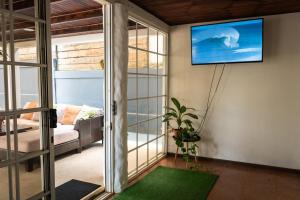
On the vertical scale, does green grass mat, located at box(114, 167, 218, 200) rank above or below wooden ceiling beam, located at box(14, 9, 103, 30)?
below

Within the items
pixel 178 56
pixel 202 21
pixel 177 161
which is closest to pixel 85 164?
pixel 177 161

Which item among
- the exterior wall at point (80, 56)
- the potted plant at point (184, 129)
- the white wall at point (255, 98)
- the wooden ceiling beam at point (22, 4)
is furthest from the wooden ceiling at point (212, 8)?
the exterior wall at point (80, 56)

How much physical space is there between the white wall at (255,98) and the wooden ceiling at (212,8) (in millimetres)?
277

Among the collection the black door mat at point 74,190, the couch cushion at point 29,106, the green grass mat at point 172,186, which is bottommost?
the black door mat at point 74,190

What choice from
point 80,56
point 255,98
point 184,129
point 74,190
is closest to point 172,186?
point 184,129

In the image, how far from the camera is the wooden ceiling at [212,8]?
2.97 m

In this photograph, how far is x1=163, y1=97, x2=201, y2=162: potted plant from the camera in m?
3.64

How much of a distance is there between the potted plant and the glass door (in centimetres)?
218

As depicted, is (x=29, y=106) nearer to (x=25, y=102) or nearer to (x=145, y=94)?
(x=25, y=102)

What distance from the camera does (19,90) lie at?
1668 mm

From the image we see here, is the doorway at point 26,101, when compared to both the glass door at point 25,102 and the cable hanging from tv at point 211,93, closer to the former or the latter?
the glass door at point 25,102

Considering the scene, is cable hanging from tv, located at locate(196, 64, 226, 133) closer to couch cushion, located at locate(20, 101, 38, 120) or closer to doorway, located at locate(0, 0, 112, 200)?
doorway, located at locate(0, 0, 112, 200)

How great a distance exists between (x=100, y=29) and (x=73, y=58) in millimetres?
1625

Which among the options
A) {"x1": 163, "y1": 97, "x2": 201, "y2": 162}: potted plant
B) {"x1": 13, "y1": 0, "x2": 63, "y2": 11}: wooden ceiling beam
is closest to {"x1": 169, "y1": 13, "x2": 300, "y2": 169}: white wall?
{"x1": 163, "y1": 97, "x2": 201, "y2": 162}: potted plant
